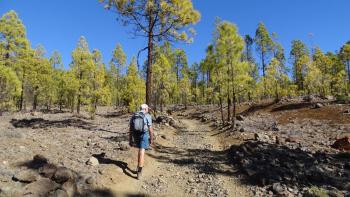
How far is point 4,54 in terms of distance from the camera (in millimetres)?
31906

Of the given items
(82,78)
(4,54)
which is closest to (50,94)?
(82,78)

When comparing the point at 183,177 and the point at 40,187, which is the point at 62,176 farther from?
the point at 183,177

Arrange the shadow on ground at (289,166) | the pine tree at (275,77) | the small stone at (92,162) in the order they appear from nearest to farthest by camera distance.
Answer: the shadow on ground at (289,166) → the small stone at (92,162) → the pine tree at (275,77)

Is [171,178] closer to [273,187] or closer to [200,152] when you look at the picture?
[273,187]

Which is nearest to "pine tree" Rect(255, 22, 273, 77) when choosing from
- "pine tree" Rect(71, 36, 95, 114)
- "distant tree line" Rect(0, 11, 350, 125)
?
"distant tree line" Rect(0, 11, 350, 125)

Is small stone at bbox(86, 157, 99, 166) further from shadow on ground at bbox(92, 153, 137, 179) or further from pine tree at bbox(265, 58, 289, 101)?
pine tree at bbox(265, 58, 289, 101)

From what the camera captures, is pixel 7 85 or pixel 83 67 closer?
pixel 7 85

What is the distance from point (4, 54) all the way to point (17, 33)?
2.55m

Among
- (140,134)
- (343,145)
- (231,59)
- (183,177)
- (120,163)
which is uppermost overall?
(231,59)

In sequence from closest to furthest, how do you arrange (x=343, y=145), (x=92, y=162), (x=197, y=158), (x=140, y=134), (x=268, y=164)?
1. (x=140, y=134)
2. (x=92, y=162)
3. (x=268, y=164)
4. (x=197, y=158)
5. (x=343, y=145)

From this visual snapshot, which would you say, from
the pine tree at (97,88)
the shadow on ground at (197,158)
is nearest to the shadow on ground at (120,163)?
the shadow on ground at (197,158)

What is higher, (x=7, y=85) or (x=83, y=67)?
(x=83, y=67)

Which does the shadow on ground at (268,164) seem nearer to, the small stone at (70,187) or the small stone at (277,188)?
the small stone at (277,188)

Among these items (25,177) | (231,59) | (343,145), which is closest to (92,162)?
(25,177)
